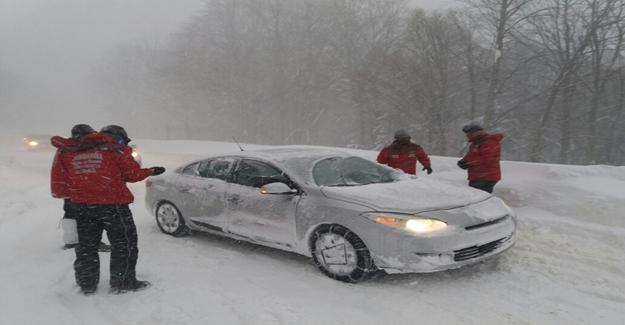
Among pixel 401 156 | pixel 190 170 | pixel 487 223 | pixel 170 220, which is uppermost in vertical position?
pixel 401 156

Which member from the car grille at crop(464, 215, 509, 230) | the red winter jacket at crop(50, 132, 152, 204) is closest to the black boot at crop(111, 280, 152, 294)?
the red winter jacket at crop(50, 132, 152, 204)

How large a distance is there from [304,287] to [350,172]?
161 cm

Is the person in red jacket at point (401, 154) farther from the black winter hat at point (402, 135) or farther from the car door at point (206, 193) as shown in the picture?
the car door at point (206, 193)

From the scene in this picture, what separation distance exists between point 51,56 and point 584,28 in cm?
10641

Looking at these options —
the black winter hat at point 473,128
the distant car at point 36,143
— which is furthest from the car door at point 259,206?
the distant car at point 36,143

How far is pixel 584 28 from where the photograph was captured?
A: 27.4 m

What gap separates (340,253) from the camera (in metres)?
4.95

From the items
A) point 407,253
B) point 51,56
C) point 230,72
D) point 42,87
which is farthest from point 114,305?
point 51,56

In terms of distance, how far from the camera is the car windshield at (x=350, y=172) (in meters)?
5.60

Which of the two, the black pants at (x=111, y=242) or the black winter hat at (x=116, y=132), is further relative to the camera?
the black winter hat at (x=116, y=132)

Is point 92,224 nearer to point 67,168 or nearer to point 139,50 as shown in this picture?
point 67,168

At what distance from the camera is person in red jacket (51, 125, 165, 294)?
4637 mm

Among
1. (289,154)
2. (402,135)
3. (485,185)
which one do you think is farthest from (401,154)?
(289,154)

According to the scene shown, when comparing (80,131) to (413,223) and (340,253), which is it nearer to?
(340,253)
